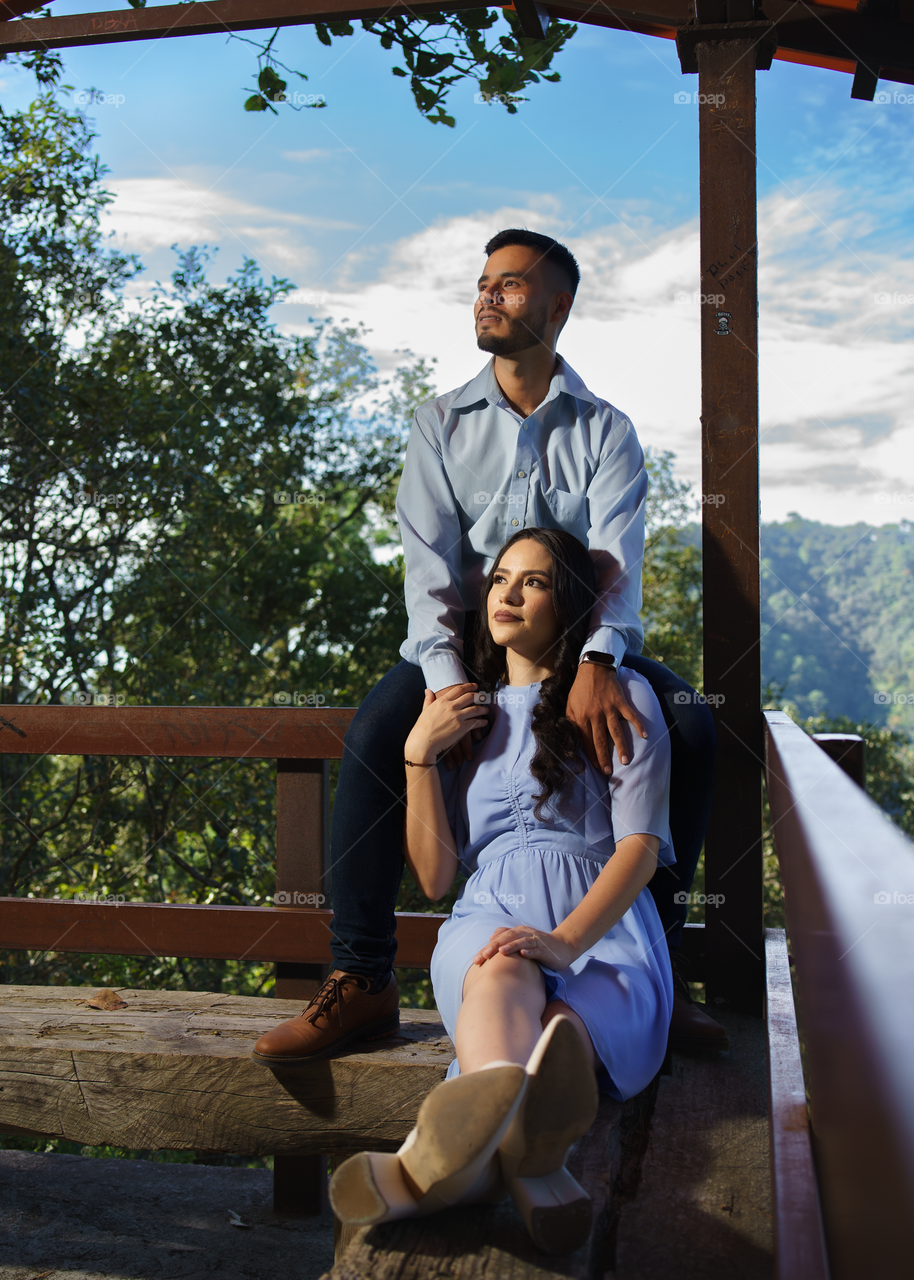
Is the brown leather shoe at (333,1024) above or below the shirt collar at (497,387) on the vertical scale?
below

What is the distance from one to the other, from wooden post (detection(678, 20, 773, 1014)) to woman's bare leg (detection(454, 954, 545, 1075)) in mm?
892

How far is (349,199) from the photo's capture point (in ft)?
50.4

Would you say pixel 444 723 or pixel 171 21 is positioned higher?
pixel 171 21

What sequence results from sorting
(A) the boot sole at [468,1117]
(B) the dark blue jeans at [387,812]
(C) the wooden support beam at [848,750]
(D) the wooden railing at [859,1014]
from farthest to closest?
1. (C) the wooden support beam at [848,750]
2. (B) the dark blue jeans at [387,812]
3. (A) the boot sole at [468,1117]
4. (D) the wooden railing at [859,1014]

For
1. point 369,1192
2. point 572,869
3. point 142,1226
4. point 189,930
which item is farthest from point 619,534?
point 142,1226

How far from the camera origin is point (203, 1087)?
1744mm

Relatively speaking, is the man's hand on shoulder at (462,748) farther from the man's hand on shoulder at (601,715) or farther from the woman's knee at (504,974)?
the woman's knee at (504,974)

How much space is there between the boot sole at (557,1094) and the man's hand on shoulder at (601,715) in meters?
0.63

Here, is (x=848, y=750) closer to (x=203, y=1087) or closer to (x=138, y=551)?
(x=203, y=1087)

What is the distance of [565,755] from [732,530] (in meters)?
0.77

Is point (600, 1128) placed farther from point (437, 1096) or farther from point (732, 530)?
point (732, 530)

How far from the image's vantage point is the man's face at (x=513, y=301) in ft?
6.29

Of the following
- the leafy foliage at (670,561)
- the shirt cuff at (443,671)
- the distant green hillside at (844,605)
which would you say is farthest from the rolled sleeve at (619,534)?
the distant green hillside at (844,605)

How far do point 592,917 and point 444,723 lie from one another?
388 mm
